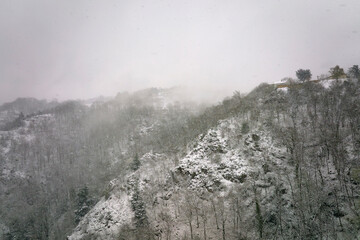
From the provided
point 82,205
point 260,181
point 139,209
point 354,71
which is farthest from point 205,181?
point 354,71

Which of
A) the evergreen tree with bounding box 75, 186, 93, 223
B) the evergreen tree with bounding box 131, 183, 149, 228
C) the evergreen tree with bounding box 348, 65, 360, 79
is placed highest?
the evergreen tree with bounding box 348, 65, 360, 79

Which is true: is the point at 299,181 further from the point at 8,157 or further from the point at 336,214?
the point at 8,157

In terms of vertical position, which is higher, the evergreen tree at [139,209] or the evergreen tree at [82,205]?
the evergreen tree at [139,209]

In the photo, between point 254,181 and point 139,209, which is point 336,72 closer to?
point 254,181

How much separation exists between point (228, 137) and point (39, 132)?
181m

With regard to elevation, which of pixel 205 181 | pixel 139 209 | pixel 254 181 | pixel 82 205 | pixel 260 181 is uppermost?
pixel 254 181

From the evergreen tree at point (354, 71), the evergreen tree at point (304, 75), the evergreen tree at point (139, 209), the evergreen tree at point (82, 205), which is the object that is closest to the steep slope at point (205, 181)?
the evergreen tree at point (139, 209)

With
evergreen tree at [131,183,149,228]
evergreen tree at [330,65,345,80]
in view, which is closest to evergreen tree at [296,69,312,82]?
evergreen tree at [330,65,345,80]

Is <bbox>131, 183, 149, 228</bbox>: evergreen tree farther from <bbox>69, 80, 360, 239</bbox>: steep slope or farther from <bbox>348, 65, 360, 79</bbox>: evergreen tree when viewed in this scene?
<bbox>348, 65, 360, 79</bbox>: evergreen tree

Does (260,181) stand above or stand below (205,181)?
above

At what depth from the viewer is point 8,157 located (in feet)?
461

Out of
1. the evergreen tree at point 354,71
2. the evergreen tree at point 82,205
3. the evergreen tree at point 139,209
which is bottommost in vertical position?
the evergreen tree at point 82,205

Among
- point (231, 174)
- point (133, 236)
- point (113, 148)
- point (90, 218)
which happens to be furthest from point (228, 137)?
point (113, 148)

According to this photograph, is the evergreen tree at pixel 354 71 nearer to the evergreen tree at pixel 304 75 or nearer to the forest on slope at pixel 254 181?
the forest on slope at pixel 254 181
